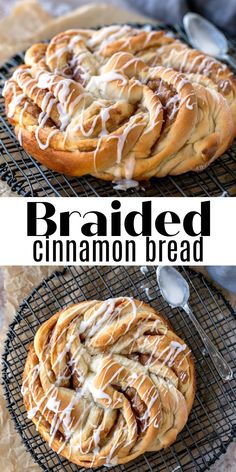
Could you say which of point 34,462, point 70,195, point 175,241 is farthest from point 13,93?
point 34,462

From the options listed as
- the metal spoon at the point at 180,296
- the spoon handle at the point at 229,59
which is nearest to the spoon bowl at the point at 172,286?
the metal spoon at the point at 180,296

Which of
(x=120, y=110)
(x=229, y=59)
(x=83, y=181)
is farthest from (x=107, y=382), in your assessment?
(x=229, y=59)

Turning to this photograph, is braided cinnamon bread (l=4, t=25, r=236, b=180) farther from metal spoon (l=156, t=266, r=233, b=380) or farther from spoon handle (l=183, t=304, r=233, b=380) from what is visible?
spoon handle (l=183, t=304, r=233, b=380)

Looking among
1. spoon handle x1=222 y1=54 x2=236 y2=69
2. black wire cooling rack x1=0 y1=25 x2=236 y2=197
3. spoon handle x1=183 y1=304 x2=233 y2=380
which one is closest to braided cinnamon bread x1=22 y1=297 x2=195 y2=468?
spoon handle x1=183 y1=304 x2=233 y2=380

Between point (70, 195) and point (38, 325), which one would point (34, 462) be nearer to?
point (38, 325)

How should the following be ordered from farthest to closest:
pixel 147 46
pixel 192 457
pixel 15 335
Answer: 1. pixel 147 46
2. pixel 15 335
3. pixel 192 457
